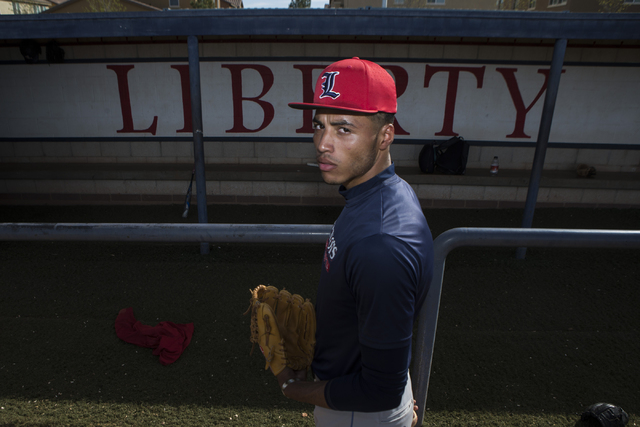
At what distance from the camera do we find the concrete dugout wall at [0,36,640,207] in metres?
6.58

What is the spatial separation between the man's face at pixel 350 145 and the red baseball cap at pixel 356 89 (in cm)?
3

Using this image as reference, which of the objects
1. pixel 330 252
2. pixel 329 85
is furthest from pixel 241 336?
pixel 329 85

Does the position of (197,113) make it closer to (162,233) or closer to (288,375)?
(162,233)

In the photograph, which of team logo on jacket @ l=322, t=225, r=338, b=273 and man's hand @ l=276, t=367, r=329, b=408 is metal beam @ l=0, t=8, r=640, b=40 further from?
man's hand @ l=276, t=367, r=329, b=408

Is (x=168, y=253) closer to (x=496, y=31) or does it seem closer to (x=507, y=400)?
(x=507, y=400)

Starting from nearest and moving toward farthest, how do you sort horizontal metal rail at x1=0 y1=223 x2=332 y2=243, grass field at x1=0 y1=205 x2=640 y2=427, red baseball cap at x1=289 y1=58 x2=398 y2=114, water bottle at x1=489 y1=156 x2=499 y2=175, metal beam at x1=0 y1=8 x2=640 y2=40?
1. red baseball cap at x1=289 y1=58 x2=398 y2=114
2. horizontal metal rail at x1=0 y1=223 x2=332 y2=243
3. grass field at x1=0 y1=205 x2=640 y2=427
4. metal beam at x1=0 y1=8 x2=640 y2=40
5. water bottle at x1=489 y1=156 x2=499 y2=175

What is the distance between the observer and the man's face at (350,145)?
3.61 feet

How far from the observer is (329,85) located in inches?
43.6

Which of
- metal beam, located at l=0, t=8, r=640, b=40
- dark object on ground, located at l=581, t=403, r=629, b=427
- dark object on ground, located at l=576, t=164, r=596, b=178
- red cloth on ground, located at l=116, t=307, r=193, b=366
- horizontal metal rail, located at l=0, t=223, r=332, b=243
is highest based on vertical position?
metal beam, located at l=0, t=8, r=640, b=40

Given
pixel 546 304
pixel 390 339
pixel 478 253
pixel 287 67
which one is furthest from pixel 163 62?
pixel 390 339

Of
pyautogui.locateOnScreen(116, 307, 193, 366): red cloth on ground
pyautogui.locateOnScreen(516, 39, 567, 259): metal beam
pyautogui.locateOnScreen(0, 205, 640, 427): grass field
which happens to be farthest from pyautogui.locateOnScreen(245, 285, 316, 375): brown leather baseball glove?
pyautogui.locateOnScreen(516, 39, 567, 259): metal beam

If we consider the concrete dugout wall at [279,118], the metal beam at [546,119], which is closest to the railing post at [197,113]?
the concrete dugout wall at [279,118]

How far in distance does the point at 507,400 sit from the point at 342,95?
247 cm

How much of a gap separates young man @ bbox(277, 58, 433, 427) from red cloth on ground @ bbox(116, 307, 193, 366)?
2006mm
